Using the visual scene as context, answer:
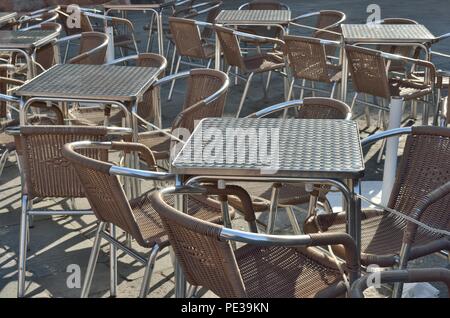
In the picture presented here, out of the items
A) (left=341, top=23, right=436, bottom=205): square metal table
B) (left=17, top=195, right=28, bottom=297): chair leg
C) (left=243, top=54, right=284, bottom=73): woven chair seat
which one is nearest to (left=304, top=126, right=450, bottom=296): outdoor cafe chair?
(left=17, top=195, right=28, bottom=297): chair leg

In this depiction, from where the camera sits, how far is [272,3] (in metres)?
8.47

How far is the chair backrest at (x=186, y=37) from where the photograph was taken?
7.14 meters

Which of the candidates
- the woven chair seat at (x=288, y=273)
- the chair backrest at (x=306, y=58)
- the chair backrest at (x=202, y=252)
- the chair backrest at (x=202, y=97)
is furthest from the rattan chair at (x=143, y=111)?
the chair backrest at (x=202, y=252)

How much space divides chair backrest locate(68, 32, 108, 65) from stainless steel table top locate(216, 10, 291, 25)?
146 cm

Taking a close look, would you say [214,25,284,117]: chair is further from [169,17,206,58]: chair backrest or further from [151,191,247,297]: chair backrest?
[151,191,247,297]: chair backrest

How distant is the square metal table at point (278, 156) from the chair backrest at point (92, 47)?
222cm

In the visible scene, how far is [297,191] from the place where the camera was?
379 cm

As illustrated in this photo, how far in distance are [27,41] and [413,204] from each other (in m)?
3.20

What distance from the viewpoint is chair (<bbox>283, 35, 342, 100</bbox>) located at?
601cm

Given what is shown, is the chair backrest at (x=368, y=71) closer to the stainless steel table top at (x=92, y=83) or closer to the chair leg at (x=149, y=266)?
the stainless steel table top at (x=92, y=83)

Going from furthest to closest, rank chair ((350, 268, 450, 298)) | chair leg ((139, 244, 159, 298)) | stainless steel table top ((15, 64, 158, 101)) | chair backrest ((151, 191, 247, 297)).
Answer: stainless steel table top ((15, 64, 158, 101)), chair leg ((139, 244, 159, 298)), chair backrest ((151, 191, 247, 297)), chair ((350, 268, 450, 298))

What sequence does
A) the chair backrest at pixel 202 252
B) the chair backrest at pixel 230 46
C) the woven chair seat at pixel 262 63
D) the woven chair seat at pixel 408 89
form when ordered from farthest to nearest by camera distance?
the woven chair seat at pixel 262 63 → the chair backrest at pixel 230 46 → the woven chair seat at pixel 408 89 → the chair backrest at pixel 202 252

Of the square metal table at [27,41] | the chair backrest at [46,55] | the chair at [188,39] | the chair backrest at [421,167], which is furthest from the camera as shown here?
the chair at [188,39]
